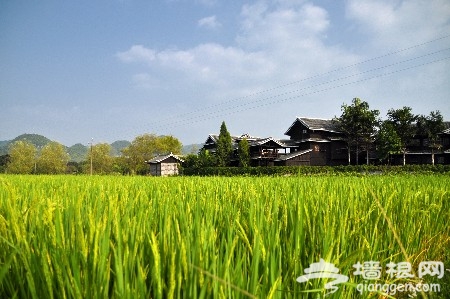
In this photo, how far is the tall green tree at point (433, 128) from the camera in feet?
123

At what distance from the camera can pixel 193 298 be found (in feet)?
2.31

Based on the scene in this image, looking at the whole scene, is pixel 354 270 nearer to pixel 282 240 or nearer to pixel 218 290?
pixel 282 240

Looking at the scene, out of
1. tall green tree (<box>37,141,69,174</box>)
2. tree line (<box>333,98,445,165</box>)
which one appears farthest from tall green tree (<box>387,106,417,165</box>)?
tall green tree (<box>37,141,69,174</box>)

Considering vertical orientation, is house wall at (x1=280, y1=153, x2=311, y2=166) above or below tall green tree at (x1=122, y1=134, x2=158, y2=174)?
below

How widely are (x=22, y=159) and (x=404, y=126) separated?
237ft

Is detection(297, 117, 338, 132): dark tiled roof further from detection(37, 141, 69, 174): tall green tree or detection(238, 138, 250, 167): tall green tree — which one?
detection(37, 141, 69, 174): tall green tree

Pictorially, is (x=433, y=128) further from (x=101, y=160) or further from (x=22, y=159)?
(x=22, y=159)

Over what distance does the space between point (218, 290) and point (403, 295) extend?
116 cm

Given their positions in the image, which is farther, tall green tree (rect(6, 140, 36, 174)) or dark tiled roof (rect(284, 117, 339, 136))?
tall green tree (rect(6, 140, 36, 174))

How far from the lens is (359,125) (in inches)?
1585

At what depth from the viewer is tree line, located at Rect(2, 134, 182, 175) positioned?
68.2 meters

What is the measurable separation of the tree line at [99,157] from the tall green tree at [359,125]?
41.4 meters

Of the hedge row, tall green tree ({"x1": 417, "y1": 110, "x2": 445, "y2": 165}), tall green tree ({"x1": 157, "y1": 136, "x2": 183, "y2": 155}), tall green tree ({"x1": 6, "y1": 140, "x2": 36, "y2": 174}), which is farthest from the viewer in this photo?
tall green tree ({"x1": 157, "y1": 136, "x2": 183, "y2": 155})

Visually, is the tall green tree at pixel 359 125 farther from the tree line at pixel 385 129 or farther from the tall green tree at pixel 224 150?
the tall green tree at pixel 224 150
